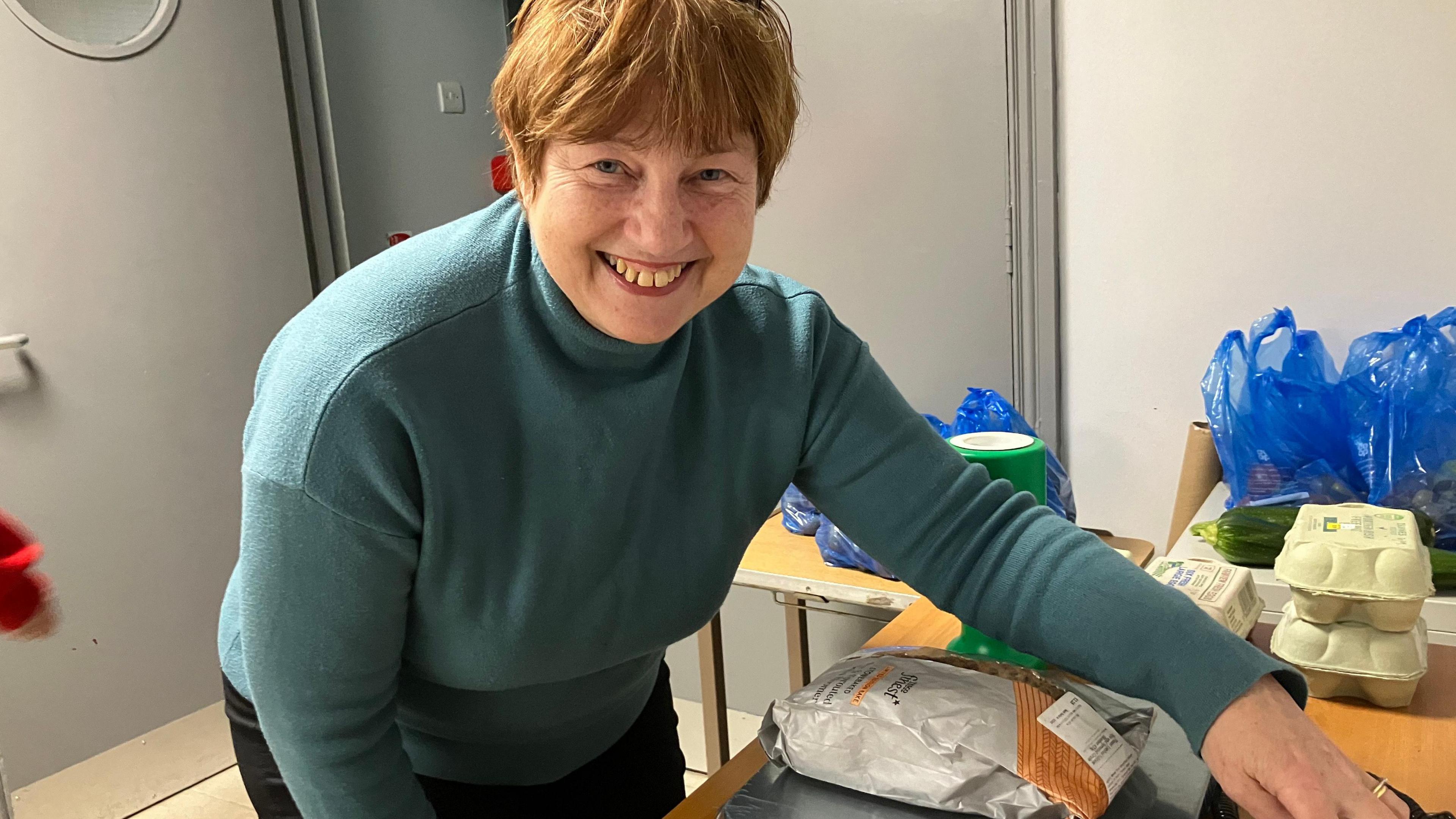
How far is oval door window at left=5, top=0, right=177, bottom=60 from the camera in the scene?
6.64ft

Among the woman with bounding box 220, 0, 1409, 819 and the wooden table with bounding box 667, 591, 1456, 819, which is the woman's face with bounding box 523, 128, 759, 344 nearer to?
the woman with bounding box 220, 0, 1409, 819

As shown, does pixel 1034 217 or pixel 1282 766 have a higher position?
pixel 1034 217

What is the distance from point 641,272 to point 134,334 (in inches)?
73.8

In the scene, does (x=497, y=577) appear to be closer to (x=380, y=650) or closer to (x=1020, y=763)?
(x=380, y=650)

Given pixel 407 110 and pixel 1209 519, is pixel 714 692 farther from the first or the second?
pixel 407 110

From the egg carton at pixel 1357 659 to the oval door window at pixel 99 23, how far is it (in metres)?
2.36

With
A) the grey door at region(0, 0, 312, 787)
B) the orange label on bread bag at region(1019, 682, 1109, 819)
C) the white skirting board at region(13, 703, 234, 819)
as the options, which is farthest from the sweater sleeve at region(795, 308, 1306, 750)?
the grey door at region(0, 0, 312, 787)

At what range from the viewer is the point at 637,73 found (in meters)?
0.71

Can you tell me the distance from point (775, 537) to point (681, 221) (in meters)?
1.10

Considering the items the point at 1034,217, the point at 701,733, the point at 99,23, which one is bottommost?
the point at 701,733

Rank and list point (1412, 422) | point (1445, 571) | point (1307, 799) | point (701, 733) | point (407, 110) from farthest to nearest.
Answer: point (407, 110), point (701, 733), point (1412, 422), point (1445, 571), point (1307, 799)

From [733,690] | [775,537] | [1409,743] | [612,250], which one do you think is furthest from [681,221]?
[733,690]

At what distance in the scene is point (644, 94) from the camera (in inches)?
28.4

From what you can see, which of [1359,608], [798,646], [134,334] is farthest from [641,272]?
[134,334]
